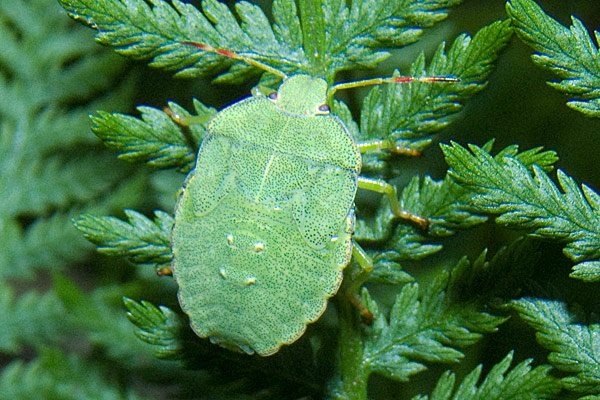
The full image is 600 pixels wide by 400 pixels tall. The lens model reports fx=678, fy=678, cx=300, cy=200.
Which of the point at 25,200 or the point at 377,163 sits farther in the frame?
the point at 25,200

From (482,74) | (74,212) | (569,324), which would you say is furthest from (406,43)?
(74,212)

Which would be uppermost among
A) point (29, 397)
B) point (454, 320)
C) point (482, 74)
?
point (482, 74)

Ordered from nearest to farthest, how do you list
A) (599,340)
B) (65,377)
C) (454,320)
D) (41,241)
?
(599,340) → (454,320) → (65,377) → (41,241)

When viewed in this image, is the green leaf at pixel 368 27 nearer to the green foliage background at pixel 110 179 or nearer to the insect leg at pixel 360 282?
the insect leg at pixel 360 282

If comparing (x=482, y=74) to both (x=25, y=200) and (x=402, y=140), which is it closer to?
(x=402, y=140)

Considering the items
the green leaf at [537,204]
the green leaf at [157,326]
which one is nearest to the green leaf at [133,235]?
the green leaf at [157,326]

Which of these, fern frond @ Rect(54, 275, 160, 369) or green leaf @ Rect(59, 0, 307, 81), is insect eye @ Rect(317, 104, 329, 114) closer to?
green leaf @ Rect(59, 0, 307, 81)
